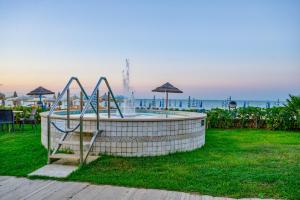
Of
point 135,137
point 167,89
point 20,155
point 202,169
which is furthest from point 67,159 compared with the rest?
point 167,89

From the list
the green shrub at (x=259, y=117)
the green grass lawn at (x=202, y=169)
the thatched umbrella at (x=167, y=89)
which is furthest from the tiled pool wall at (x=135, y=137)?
the green shrub at (x=259, y=117)

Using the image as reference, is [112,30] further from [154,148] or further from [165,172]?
[165,172]

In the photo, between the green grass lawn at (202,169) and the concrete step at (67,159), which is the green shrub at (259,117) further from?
the concrete step at (67,159)

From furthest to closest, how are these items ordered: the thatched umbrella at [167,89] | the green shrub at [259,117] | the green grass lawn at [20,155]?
the thatched umbrella at [167,89]
the green shrub at [259,117]
the green grass lawn at [20,155]

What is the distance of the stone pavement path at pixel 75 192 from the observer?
3812mm

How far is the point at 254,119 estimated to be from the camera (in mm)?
12352

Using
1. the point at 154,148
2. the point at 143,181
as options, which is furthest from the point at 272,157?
the point at 143,181

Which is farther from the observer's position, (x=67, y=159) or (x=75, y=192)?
(x=67, y=159)

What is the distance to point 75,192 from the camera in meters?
3.99

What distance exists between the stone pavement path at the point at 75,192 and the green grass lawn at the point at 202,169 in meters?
0.19

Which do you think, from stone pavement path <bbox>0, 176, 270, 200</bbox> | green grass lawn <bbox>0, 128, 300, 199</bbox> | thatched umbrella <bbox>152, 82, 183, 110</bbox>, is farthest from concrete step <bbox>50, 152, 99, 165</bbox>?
thatched umbrella <bbox>152, 82, 183, 110</bbox>

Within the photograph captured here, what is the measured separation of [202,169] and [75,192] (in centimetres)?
220

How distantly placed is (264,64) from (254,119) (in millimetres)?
6347

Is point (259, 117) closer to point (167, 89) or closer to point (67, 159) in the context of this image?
point (167, 89)
